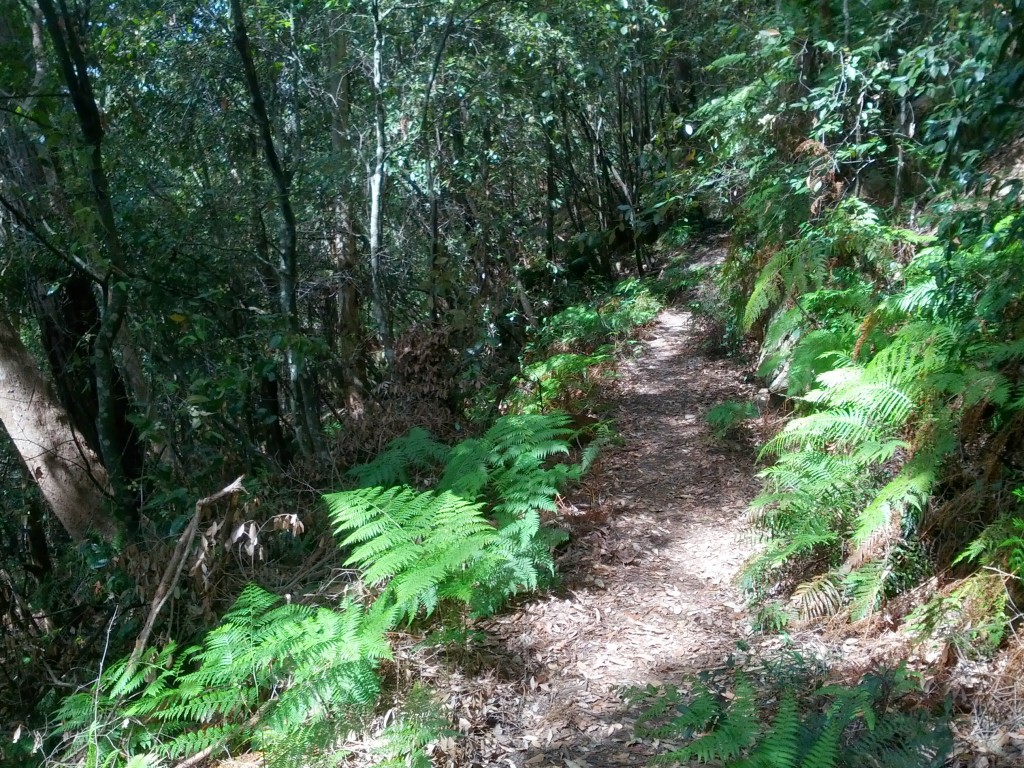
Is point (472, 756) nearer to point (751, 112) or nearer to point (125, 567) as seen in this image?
point (125, 567)

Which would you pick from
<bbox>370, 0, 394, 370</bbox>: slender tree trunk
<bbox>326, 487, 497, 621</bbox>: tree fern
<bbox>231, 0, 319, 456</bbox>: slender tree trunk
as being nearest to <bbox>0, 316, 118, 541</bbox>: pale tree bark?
Answer: <bbox>231, 0, 319, 456</bbox>: slender tree trunk

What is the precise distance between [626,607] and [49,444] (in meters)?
4.32

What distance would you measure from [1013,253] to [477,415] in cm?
452

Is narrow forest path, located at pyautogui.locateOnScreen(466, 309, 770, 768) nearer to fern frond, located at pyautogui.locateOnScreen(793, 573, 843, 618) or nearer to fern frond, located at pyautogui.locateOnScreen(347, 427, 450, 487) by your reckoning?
fern frond, located at pyautogui.locateOnScreen(793, 573, 843, 618)

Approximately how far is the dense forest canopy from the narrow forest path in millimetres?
303

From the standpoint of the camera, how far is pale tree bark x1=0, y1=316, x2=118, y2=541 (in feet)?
17.4

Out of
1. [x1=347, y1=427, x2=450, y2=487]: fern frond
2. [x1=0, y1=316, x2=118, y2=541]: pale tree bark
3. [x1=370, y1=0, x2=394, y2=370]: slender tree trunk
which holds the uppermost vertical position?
[x1=370, y1=0, x2=394, y2=370]: slender tree trunk

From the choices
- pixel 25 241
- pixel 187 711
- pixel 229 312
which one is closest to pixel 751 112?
pixel 229 312

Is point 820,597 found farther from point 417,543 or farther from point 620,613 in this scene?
point 417,543

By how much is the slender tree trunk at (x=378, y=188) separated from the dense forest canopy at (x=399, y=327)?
0.04 metres

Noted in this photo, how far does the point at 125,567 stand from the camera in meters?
4.78

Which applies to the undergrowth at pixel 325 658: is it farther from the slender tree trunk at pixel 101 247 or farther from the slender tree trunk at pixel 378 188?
the slender tree trunk at pixel 378 188

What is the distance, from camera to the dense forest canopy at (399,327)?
365cm

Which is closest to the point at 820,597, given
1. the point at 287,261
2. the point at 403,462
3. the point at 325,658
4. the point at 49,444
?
the point at 325,658
